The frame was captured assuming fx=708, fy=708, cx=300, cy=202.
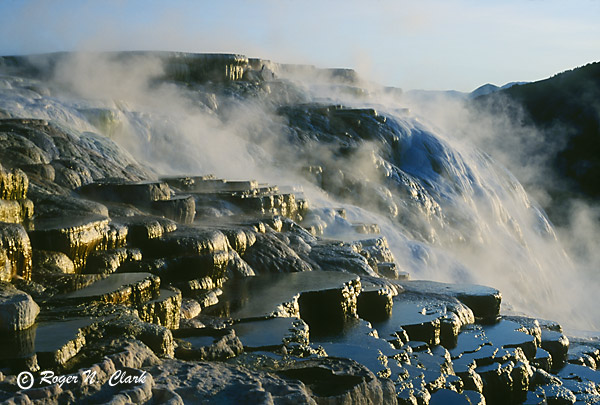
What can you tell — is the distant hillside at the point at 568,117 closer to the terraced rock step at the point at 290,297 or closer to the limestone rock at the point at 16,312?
the terraced rock step at the point at 290,297

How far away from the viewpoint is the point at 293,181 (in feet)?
45.6

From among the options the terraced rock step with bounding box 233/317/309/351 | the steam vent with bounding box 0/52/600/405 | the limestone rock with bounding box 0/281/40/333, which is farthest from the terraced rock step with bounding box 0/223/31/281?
the terraced rock step with bounding box 233/317/309/351

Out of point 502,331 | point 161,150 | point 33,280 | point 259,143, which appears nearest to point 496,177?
point 259,143

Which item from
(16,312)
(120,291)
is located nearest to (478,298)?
(120,291)

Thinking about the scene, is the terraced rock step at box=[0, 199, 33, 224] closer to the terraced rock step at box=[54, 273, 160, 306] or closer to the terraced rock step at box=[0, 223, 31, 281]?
the terraced rock step at box=[0, 223, 31, 281]

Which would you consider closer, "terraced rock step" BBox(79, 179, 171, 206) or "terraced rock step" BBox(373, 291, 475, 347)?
"terraced rock step" BBox(373, 291, 475, 347)

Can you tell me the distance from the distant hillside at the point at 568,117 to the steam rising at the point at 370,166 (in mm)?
9917

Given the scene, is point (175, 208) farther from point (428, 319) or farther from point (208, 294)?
point (428, 319)

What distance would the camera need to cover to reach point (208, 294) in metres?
5.52

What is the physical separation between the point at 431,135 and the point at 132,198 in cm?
1178

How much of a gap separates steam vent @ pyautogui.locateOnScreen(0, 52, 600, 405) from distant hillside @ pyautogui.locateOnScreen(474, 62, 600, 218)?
1590 cm

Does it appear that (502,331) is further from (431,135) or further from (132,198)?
(431,135)

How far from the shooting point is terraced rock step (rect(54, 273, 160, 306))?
4281 millimetres

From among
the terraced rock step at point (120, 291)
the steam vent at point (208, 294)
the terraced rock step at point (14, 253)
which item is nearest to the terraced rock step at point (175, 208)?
the steam vent at point (208, 294)
